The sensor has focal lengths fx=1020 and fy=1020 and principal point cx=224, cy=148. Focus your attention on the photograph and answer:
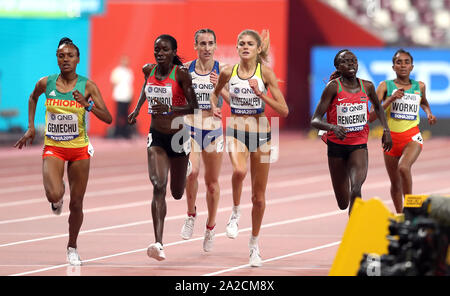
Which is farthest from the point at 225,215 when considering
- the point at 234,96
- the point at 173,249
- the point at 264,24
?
the point at 264,24

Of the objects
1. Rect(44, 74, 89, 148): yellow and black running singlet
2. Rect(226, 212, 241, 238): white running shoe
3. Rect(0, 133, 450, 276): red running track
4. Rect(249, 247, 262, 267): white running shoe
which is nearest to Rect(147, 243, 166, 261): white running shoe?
Rect(0, 133, 450, 276): red running track

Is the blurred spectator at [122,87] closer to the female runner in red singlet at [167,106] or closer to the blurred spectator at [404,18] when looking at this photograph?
the blurred spectator at [404,18]

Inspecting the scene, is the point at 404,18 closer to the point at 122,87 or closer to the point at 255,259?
the point at 122,87

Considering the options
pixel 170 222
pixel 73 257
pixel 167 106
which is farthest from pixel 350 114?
pixel 170 222

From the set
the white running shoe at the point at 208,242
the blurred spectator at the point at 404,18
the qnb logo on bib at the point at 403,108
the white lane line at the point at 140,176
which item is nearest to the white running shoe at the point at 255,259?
the white running shoe at the point at 208,242

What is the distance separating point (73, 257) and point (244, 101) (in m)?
2.37

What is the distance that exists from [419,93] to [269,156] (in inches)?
106

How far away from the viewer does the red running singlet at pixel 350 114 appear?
418 inches

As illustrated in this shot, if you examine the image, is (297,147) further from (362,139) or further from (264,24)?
(362,139)

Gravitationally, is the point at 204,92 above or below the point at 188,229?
above

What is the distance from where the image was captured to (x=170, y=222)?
1362cm

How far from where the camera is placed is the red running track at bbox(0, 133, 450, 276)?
1033 cm

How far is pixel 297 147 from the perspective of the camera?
25.7m

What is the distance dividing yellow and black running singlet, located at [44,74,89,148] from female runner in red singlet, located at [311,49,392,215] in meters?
2.42
